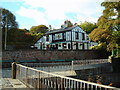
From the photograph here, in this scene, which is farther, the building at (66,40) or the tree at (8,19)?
the building at (66,40)

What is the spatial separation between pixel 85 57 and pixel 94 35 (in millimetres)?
9551

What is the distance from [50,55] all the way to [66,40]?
11200 mm

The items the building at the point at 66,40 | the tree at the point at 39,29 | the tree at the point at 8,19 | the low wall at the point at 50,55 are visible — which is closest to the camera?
the low wall at the point at 50,55

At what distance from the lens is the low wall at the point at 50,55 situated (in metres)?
19.8

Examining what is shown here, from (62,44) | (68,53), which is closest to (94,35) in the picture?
(68,53)

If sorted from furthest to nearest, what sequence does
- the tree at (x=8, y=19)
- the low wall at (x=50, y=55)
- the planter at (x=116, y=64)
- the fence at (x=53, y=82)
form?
the tree at (x=8, y=19)
the planter at (x=116, y=64)
the low wall at (x=50, y=55)
the fence at (x=53, y=82)

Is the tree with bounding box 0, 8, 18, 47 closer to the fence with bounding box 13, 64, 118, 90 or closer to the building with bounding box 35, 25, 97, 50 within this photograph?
the building with bounding box 35, 25, 97, 50

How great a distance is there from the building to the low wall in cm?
687

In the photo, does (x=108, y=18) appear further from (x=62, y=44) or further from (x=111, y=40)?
(x=62, y=44)

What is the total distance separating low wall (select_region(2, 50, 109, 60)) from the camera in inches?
779

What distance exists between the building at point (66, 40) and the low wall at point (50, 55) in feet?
22.6

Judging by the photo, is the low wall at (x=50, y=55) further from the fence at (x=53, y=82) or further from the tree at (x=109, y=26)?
the fence at (x=53, y=82)

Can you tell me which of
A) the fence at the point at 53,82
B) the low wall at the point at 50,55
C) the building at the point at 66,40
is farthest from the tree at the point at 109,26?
the building at the point at 66,40

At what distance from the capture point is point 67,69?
14.3 m
